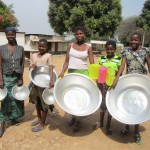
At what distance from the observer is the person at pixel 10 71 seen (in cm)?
398

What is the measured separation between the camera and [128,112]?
3689 millimetres

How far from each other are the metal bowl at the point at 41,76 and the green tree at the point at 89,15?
19.8 metres

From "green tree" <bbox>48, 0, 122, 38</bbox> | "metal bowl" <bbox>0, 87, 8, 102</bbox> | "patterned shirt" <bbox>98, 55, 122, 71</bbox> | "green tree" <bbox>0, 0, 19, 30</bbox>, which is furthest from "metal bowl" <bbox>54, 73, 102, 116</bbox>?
"green tree" <bbox>0, 0, 19, 30</bbox>

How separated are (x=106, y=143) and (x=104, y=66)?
3.58 ft

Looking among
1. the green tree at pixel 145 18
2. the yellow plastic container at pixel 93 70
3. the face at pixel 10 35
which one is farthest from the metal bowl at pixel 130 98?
the green tree at pixel 145 18

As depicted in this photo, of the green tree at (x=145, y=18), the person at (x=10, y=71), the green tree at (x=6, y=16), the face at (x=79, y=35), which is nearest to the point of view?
the face at (x=79, y=35)

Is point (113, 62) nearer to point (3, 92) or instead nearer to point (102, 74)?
point (102, 74)

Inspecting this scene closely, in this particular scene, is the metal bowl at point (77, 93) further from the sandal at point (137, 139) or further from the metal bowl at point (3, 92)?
the metal bowl at point (3, 92)

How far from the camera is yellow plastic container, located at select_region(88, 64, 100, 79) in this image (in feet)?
12.1

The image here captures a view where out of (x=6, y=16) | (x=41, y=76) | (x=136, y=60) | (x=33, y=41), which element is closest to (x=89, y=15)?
(x=33, y=41)

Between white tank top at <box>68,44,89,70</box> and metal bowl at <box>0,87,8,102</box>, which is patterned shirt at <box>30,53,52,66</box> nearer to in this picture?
white tank top at <box>68,44,89,70</box>

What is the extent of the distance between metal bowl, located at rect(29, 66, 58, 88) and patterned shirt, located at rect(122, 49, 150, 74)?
1.19 m

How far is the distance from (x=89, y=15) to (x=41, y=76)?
69.1 ft

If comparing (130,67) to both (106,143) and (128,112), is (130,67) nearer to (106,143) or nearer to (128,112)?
(128,112)
